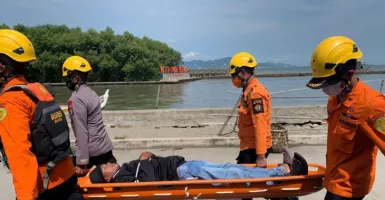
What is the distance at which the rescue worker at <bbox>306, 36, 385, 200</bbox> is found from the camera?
1942mm

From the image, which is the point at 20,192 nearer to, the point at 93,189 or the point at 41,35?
the point at 93,189

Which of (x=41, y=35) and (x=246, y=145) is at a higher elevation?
(x=41, y=35)

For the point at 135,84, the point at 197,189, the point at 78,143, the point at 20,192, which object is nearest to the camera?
the point at 20,192

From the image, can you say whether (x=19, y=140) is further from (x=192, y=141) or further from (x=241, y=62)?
(x=192, y=141)

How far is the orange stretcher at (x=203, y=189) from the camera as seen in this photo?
9.71ft

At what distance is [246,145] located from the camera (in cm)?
341

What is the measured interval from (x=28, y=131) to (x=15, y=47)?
0.48m

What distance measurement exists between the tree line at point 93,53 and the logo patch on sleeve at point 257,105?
45.3 metres

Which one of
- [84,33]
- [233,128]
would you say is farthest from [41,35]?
[233,128]

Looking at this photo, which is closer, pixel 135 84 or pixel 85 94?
pixel 85 94

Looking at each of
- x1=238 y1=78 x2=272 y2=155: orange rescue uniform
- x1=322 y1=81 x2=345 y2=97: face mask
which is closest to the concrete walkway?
x1=238 y1=78 x2=272 y2=155: orange rescue uniform

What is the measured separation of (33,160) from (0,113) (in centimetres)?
29

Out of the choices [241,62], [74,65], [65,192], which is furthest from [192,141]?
[65,192]

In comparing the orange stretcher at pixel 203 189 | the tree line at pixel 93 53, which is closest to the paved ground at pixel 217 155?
the orange stretcher at pixel 203 189
